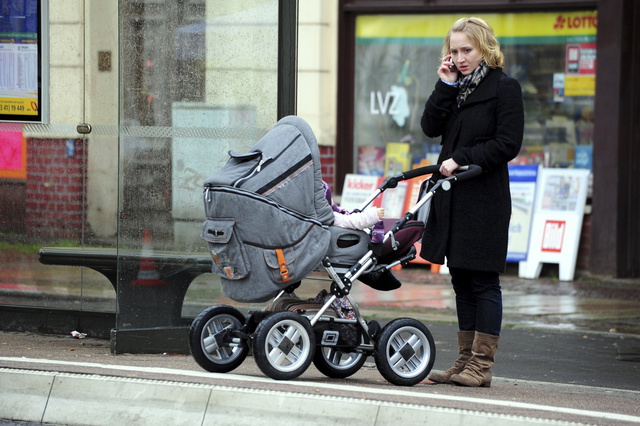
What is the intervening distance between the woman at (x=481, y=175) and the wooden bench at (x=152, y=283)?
1.86 metres

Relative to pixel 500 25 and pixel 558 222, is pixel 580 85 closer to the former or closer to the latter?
pixel 500 25

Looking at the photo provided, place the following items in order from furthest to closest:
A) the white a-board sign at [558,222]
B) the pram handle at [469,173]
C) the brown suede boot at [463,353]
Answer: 1. the white a-board sign at [558,222]
2. the brown suede boot at [463,353]
3. the pram handle at [469,173]

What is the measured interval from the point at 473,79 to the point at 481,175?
50 centimetres

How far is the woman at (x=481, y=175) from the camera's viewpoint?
19.9ft

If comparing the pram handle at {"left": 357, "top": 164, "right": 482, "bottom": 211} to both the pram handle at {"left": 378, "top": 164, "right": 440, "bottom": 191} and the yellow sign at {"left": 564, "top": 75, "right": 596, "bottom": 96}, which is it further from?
the yellow sign at {"left": 564, "top": 75, "right": 596, "bottom": 96}

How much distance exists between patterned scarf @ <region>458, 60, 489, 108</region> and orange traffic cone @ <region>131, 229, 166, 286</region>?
2276mm

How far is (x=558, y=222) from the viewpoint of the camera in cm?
1305

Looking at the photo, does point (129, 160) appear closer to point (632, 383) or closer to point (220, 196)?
point (220, 196)

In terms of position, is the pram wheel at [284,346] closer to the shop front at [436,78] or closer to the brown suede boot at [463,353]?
the brown suede boot at [463,353]

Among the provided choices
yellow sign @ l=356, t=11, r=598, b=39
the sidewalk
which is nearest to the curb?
the sidewalk

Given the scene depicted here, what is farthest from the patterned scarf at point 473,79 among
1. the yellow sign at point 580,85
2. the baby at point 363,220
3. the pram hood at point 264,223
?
the yellow sign at point 580,85

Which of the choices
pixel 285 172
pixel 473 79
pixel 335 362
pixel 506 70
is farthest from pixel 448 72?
pixel 506 70

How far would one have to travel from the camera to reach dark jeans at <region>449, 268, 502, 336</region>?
20.1ft

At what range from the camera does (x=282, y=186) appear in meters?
5.69
